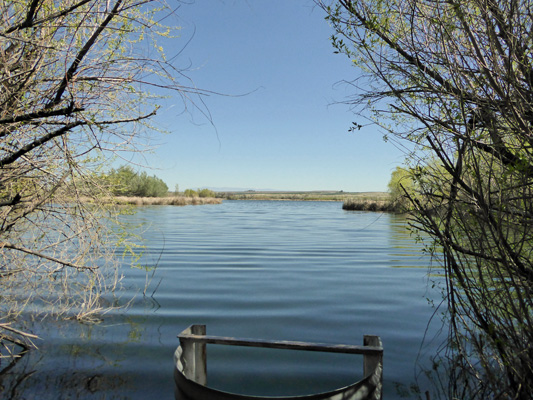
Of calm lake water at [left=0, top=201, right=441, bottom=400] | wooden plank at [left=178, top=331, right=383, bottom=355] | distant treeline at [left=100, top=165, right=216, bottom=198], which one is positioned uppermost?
distant treeline at [left=100, top=165, right=216, bottom=198]

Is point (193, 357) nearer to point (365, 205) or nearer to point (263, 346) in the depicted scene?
point (263, 346)

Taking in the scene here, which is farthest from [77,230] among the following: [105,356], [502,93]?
[502,93]

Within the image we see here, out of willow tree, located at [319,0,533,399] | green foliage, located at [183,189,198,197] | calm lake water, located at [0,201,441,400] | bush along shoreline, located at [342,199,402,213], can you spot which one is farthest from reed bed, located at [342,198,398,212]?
green foliage, located at [183,189,198,197]

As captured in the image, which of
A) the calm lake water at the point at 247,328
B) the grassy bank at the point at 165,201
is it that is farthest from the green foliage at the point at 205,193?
the calm lake water at the point at 247,328

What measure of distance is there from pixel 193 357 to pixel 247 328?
9.38ft

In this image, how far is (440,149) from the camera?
3758 millimetres

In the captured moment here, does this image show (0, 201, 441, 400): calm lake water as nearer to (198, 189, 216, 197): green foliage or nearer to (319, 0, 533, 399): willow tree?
(319, 0, 533, 399): willow tree

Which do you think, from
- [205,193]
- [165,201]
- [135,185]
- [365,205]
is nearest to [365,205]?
[365,205]

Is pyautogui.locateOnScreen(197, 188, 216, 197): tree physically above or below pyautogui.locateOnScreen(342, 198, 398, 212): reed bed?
above

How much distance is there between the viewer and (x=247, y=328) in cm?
703

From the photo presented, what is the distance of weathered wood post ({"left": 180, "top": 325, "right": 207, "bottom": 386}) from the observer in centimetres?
412

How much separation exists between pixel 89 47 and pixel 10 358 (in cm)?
419

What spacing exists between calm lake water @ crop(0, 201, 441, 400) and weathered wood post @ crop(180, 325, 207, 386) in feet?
1.74

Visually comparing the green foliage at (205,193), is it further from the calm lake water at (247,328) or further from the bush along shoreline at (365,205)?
the calm lake water at (247,328)
